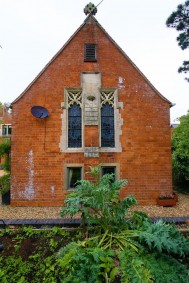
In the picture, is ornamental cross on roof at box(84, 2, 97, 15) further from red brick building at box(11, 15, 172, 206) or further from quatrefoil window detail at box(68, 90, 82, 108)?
quatrefoil window detail at box(68, 90, 82, 108)

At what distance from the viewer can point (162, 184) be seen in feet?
33.0

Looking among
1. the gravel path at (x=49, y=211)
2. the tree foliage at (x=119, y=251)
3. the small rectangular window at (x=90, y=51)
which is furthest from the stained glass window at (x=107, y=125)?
the tree foliage at (x=119, y=251)

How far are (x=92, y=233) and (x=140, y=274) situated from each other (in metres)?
2.22

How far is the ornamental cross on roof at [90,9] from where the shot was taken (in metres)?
10.7

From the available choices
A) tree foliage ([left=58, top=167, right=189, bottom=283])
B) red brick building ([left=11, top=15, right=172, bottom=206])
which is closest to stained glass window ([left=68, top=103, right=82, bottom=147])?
red brick building ([left=11, top=15, right=172, bottom=206])

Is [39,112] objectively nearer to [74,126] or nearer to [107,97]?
[74,126]

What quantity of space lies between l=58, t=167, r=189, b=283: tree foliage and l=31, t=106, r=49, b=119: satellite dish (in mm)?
5299

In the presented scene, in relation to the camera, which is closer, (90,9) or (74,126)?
(74,126)

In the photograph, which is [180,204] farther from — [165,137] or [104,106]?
[104,106]

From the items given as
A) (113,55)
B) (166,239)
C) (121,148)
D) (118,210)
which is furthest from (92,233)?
(113,55)

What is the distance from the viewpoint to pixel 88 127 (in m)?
10.0

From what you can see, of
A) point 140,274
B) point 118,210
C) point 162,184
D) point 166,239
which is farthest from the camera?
point 162,184

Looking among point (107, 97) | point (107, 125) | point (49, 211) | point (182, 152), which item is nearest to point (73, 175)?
point (49, 211)

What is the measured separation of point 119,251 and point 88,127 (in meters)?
6.36
